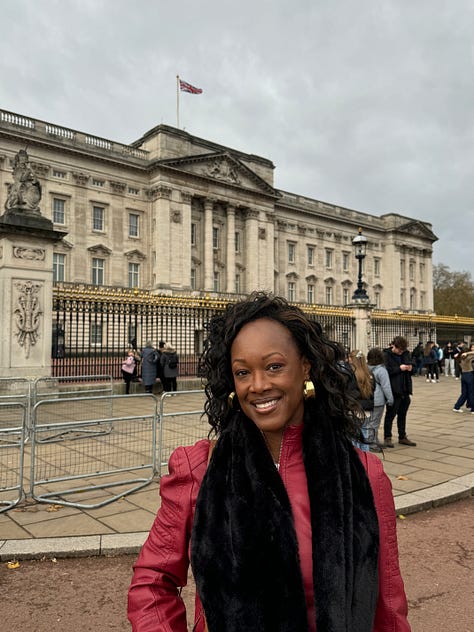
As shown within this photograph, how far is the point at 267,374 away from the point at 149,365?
43.0 feet

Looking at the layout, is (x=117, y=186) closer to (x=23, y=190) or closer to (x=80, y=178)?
(x=80, y=178)

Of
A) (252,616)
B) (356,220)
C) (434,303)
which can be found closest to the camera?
→ (252,616)

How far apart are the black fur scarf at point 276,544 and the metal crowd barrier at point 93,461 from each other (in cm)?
413

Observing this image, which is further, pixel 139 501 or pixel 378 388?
pixel 378 388

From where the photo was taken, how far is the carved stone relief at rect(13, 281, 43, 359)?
11336 millimetres

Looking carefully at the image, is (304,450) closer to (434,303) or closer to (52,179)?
(52,179)

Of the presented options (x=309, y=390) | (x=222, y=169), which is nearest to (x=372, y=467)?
(x=309, y=390)

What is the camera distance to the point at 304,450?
1.61m

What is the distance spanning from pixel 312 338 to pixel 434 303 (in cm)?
7775

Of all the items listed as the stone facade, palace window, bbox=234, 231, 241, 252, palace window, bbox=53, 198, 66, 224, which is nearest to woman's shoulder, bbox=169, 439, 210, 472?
the stone facade

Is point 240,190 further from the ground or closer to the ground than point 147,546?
further from the ground

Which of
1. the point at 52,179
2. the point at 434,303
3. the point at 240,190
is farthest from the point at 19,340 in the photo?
the point at 434,303

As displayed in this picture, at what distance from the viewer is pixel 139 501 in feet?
17.9

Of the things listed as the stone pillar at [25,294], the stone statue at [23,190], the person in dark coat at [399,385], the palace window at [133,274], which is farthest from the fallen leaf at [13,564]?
the palace window at [133,274]
